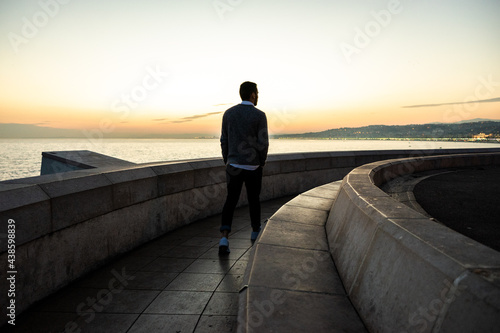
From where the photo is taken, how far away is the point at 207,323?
2.63 m

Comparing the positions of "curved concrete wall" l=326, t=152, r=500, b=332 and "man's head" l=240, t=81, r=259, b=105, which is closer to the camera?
"curved concrete wall" l=326, t=152, r=500, b=332

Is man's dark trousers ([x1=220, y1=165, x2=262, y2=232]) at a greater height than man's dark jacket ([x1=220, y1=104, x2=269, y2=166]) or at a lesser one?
lesser

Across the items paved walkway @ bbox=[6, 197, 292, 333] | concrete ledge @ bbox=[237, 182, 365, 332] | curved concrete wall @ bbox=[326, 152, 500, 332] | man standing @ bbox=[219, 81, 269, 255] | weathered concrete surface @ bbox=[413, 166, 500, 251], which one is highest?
man standing @ bbox=[219, 81, 269, 255]

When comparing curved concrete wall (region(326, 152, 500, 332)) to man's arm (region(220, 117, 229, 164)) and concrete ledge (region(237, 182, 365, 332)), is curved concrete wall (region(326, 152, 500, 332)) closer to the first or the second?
concrete ledge (region(237, 182, 365, 332))

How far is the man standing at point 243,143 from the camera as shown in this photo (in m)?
4.28

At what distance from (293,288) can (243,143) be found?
89.2 inches

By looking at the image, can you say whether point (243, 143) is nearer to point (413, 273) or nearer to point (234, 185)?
point (234, 185)

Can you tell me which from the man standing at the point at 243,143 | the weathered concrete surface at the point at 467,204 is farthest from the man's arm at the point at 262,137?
the weathered concrete surface at the point at 467,204

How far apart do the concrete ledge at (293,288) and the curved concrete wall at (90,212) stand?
2005mm

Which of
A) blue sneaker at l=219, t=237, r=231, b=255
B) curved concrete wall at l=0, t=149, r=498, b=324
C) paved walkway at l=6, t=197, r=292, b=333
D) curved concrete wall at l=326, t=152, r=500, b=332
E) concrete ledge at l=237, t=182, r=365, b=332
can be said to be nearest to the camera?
curved concrete wall at l=326, t=152, r=500, b=332

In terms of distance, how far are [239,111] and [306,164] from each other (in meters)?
6.14

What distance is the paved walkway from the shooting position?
104 inches

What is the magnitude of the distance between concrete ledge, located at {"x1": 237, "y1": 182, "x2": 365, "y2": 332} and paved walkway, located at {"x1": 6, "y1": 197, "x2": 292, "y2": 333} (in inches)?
19.5

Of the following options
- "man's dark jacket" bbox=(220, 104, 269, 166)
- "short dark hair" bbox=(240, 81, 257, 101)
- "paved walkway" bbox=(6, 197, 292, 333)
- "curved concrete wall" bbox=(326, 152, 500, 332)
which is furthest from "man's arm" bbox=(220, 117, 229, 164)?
"curved concrete wall" bbox=(326, 152, 500, 332)
